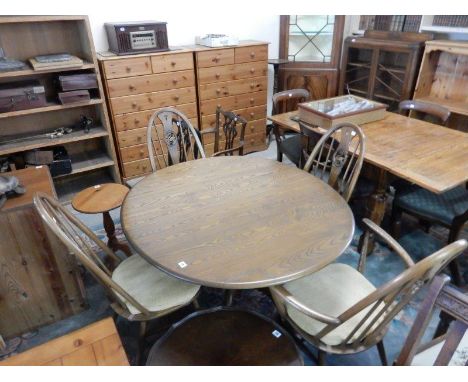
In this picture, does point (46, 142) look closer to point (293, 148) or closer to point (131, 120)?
point (131, 120)

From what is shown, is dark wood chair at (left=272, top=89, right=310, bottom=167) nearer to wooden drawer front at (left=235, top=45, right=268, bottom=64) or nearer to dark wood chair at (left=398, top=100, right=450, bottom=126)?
wooden drawer front at (left=235, top=45, right=268, bottom=64)

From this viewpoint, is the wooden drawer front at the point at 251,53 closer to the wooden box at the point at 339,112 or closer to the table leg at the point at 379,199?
the wooden box at the point at 339,112

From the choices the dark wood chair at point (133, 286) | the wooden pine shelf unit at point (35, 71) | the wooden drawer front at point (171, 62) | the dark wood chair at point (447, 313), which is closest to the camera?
the dark wood chair at point (447, 313)

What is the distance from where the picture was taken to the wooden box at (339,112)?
7.52 feet

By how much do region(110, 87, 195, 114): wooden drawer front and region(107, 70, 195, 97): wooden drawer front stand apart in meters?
0.04

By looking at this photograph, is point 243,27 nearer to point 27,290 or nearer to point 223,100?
point 223,100

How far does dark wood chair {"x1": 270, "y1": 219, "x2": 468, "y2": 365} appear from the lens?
1.06 meters

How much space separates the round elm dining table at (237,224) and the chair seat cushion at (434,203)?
671 mm

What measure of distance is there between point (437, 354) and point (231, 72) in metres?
2.78

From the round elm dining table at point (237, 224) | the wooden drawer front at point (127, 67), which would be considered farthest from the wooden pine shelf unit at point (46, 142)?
the round elm dining table at point (237, 224)

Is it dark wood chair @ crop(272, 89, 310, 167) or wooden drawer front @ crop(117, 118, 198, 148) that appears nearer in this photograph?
dark wood chair @ crop(272, 89, 310, 167)

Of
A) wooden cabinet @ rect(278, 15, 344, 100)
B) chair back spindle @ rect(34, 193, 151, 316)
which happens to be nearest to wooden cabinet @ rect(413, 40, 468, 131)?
wooden cabinet @ rect(278, 15, 344, 100)

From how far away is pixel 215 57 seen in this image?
3119 millimetres

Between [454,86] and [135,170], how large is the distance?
3.14 meters
